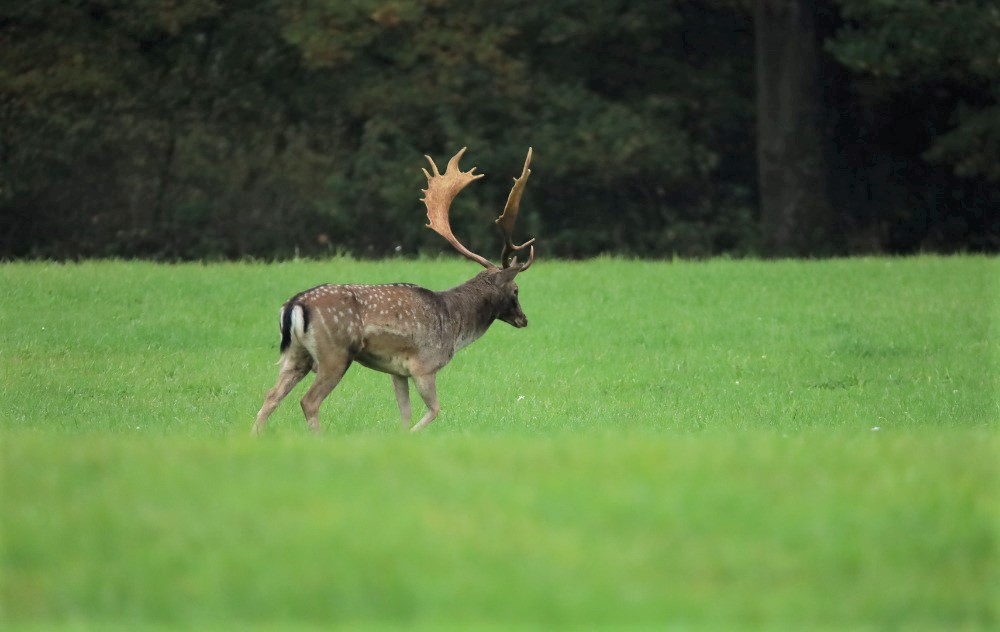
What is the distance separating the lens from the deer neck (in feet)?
39.7

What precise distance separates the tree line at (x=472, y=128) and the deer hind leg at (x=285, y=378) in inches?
704

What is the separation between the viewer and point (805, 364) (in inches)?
632

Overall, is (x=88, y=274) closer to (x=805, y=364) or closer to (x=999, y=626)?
(x=805, y=364)

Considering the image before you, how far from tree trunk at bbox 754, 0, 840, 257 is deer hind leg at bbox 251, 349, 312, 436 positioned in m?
19.1

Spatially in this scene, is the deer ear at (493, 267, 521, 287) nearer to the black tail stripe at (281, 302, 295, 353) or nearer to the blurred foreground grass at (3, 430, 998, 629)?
the black tail stripe at (281, 302, 295, 353)

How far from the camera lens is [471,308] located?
12.3 m

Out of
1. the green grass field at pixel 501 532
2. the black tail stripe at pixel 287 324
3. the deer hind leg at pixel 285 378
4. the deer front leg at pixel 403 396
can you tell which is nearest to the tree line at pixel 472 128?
the deer front leg at pixel 403 396

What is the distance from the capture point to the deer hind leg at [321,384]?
11.0 meters

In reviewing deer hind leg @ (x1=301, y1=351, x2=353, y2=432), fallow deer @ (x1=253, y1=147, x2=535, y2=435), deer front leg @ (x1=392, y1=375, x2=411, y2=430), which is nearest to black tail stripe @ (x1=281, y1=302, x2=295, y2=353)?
fallow deer @ (x1=253, y1=147, x2=535, y2=435)

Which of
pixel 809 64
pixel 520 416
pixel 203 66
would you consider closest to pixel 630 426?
pixel 520 416

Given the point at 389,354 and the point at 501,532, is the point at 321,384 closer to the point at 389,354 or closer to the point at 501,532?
the point at 389,354

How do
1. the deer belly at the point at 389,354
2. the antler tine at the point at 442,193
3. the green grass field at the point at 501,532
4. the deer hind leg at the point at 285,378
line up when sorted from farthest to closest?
the antler tine at the point at 442,193, the deer belly at the point at 389,354, the deer hind leg at the point at 285,378, the green grass field at the point at 501,532

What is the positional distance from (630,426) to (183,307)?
25.6 ft

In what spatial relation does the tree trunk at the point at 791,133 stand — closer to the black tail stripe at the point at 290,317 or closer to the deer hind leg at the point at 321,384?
the deer hind leg at the point at 321,384
